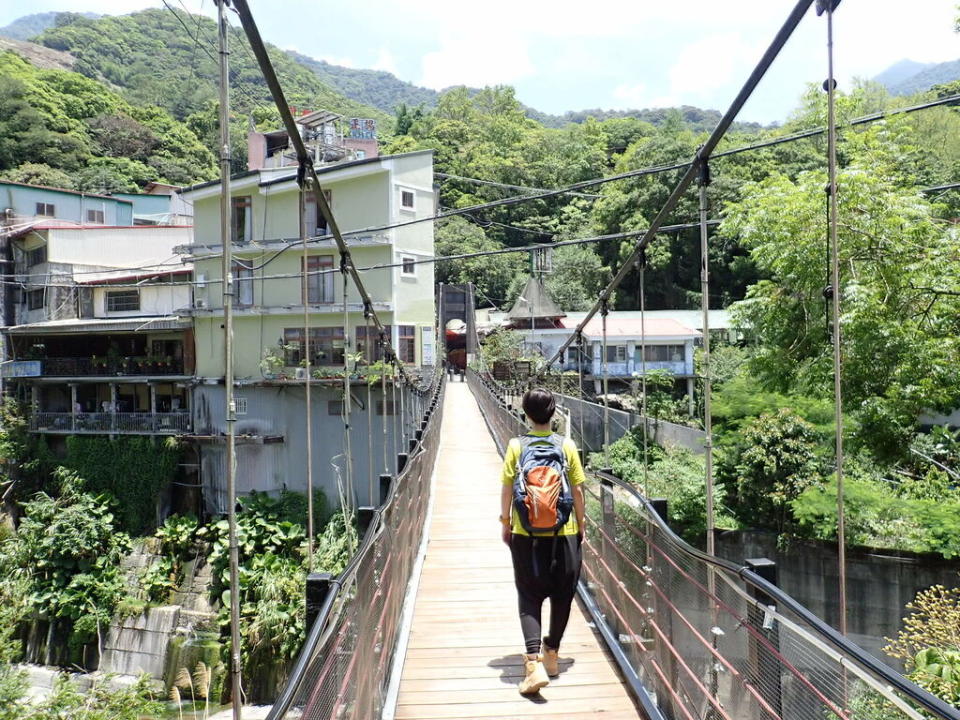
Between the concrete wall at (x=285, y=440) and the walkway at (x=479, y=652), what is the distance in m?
12.9

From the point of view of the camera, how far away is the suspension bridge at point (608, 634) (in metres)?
1.70

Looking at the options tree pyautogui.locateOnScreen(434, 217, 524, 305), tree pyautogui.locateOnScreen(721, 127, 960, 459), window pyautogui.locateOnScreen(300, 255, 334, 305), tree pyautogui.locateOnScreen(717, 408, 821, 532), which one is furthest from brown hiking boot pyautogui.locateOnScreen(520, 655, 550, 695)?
tree pyautogui.locateOnScreen(434, 217, 524, 305)

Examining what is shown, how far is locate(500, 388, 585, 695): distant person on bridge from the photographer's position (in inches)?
104

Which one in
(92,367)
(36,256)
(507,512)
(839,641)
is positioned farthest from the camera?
(36,256)

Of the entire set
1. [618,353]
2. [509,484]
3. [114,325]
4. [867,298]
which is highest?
[114,325]

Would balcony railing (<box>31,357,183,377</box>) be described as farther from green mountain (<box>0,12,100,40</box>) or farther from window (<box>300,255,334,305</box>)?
green mountain (<box>0,12,100,40</box>)

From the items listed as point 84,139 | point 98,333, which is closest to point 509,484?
point 98,333

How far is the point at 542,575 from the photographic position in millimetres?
2668

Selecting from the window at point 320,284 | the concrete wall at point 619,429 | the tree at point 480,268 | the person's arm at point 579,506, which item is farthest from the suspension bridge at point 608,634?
the tree at point 480,268

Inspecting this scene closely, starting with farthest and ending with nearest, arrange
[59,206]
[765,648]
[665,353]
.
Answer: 1. [59,206]
2. [665,353]
3. [765,648]

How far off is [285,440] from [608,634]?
1608cm

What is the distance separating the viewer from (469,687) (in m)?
2.81

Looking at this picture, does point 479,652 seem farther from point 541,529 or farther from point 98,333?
point 98,333

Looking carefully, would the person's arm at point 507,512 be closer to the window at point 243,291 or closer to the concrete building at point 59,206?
the window at point 243,291
